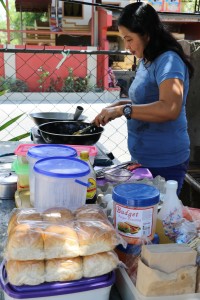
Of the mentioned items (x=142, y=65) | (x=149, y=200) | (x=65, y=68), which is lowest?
(x=65, y=68)

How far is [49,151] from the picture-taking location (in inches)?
64.5

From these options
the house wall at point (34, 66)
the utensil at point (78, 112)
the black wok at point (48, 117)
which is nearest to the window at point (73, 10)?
the house wall at point (34, 66)

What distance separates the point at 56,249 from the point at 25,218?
0.56 feet

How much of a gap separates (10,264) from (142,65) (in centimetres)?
169

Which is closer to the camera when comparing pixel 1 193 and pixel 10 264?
pixel 10 264

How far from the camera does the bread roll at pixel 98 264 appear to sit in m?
1.09

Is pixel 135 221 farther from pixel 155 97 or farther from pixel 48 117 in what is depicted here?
pixel 48 117

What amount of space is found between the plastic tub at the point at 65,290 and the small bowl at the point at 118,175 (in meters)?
0.76

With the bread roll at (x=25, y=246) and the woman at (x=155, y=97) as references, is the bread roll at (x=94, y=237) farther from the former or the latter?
the woman at (x=155, y=97)

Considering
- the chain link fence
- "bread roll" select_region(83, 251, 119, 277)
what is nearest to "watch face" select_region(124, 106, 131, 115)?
"bread roll" select_region(83, 251, 119, 277)

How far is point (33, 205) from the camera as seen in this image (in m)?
1.50

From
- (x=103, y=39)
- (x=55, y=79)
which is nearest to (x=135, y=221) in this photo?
(x=55, y=79)

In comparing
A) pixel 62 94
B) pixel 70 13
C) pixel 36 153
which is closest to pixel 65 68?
pixel 62 94

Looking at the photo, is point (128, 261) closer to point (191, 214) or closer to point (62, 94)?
point (191, 214)
